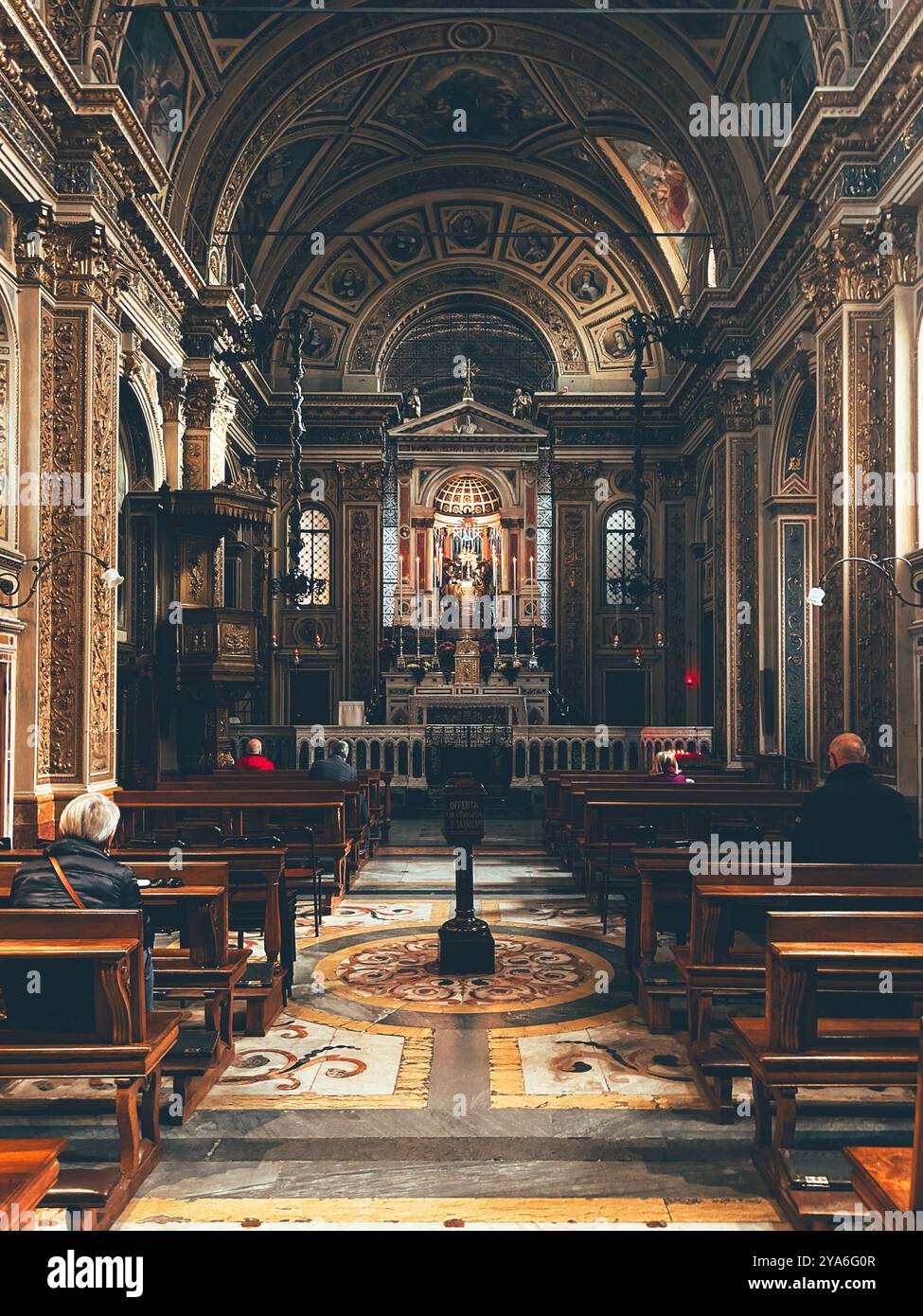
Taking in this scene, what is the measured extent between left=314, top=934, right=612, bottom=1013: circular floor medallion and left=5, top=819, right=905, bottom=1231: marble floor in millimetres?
24

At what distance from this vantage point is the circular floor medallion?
6.67 m

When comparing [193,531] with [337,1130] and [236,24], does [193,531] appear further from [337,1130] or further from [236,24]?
[337,1130]

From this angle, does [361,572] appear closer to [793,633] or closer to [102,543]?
[793,633]

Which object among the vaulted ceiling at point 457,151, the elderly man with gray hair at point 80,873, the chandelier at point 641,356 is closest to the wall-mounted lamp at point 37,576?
the vaulted ceiling at point 457,151

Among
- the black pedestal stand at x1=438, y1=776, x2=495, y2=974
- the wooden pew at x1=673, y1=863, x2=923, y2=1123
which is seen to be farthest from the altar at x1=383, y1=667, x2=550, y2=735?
the wooden pew at x1=673, y1=863, x2=923, y2=1123

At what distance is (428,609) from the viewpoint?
25781 mm

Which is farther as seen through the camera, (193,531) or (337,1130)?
(193,531)

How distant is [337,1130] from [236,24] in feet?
55.2

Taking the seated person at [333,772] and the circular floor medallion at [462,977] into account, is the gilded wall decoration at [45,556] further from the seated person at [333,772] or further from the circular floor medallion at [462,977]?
the circular floor medallion at [462,977]

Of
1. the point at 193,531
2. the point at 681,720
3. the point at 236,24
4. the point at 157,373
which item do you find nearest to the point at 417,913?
the point at 193,531

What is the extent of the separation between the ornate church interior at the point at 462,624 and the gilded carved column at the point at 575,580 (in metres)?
0.09

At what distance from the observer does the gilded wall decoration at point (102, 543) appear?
11633 millimetres

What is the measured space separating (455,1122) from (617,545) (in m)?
22.1

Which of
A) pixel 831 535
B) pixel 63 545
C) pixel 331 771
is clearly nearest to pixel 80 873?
pixel 331 771
